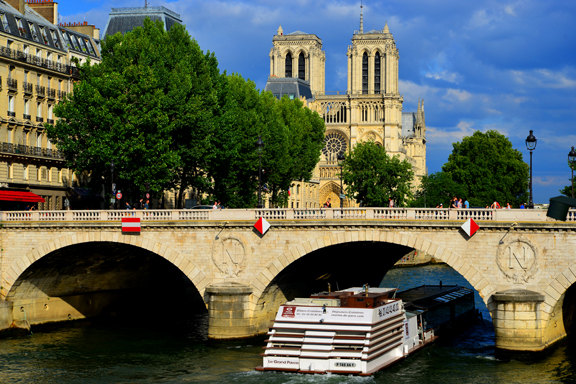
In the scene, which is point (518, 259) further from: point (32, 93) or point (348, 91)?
point (348, 91)

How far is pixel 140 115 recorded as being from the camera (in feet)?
170

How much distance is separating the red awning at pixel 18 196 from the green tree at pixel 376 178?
3705 cm

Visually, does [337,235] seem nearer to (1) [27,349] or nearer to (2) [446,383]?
(2) [446,383]

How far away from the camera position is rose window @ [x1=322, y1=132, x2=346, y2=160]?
161 metres

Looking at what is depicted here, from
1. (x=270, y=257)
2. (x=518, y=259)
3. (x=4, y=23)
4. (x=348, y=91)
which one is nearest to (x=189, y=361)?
(x=270, y=257)

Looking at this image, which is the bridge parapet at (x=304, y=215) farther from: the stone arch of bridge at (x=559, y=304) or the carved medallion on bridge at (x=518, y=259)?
the stone arch of bridge at (x=559, y=304)

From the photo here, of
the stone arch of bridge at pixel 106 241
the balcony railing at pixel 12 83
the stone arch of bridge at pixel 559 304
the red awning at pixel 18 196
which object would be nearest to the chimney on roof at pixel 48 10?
the balcony railing at pixel 12 83

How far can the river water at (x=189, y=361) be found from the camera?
33.9 metres

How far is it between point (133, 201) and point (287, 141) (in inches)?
736

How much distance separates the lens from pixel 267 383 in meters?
32.5

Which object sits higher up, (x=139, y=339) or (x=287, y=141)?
(x=287, y=141)

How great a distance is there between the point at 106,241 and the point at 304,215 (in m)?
11.8

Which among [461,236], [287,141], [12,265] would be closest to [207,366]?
[461,236]

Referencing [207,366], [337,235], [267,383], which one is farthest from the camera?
[337,235]
